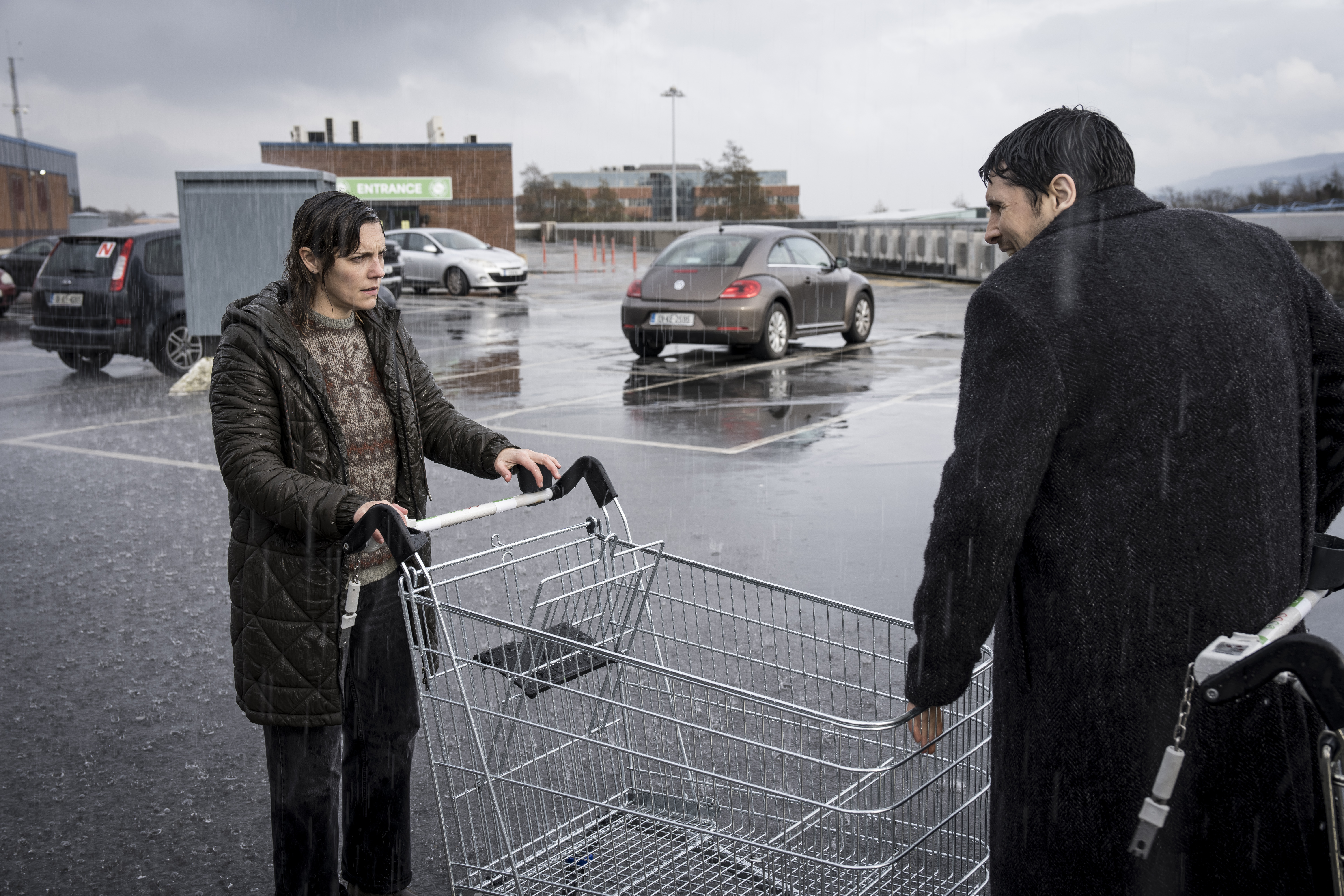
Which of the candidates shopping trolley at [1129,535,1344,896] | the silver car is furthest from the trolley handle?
the silver car

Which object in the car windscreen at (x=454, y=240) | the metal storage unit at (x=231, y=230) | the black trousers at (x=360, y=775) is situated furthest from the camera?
the car windscreen at (x=454, y=240)

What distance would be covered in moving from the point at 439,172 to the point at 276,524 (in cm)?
4342

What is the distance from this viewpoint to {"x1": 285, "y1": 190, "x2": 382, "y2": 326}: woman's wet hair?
9.20 ft

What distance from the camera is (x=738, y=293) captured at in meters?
13.3

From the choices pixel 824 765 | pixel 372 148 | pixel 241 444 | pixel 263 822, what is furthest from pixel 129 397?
pixel 372 148

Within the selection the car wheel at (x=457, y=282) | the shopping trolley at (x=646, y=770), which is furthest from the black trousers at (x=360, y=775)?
the car wheel at (x=457, y=282)

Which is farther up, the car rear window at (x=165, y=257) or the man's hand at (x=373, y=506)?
the car rear window at (x=165, y=257)

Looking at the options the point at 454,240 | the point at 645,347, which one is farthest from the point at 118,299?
the point at 454,240

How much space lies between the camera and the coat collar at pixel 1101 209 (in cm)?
195

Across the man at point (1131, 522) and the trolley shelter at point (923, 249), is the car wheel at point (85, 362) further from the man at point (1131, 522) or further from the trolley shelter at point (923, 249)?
the trolley shelter at point (923, 249)

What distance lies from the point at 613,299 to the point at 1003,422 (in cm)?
2282

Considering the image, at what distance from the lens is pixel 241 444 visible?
8.71ft

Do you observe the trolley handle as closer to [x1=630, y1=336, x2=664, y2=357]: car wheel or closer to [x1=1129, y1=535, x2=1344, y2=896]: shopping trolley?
[x1=1129, y1=535, x2=1344, y2=896]: shopping trolley

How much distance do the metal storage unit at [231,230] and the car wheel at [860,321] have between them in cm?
696
